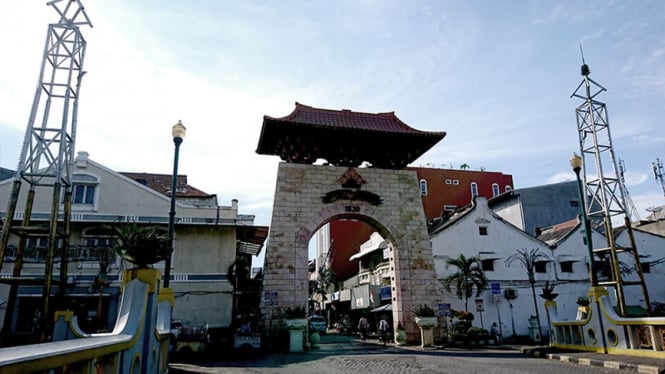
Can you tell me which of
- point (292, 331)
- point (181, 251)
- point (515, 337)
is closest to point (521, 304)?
point (515, 337)

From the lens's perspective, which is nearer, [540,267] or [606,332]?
[606,332]

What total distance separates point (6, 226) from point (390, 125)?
598 inches

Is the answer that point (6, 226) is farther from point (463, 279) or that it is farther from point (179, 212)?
point (463, 279)

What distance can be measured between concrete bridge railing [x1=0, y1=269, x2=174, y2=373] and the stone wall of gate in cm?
803

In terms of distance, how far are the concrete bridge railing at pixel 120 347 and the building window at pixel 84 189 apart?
477 inches

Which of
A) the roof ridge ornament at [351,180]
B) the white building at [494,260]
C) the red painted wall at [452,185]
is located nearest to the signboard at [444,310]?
the white building at [494,260]

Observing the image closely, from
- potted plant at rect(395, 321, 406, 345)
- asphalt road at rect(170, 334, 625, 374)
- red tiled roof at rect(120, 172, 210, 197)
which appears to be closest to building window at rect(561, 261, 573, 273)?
potted plant at rect(395, 321, 406, 345)

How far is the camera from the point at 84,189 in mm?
20734

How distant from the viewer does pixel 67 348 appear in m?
3.78

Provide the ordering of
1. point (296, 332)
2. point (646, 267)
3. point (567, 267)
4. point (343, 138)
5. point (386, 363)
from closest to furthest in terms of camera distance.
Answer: point (386, 363) → point (296, 332) → point (343, 138) → point (567, 267) → point (646, 267)

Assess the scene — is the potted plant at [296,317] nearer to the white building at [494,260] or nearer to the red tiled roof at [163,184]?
the white building at [494,260]

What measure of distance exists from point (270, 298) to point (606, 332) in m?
11.1

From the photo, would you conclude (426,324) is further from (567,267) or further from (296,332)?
(567,267)

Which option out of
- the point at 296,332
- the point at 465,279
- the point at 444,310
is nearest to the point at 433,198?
the point at 465,279
